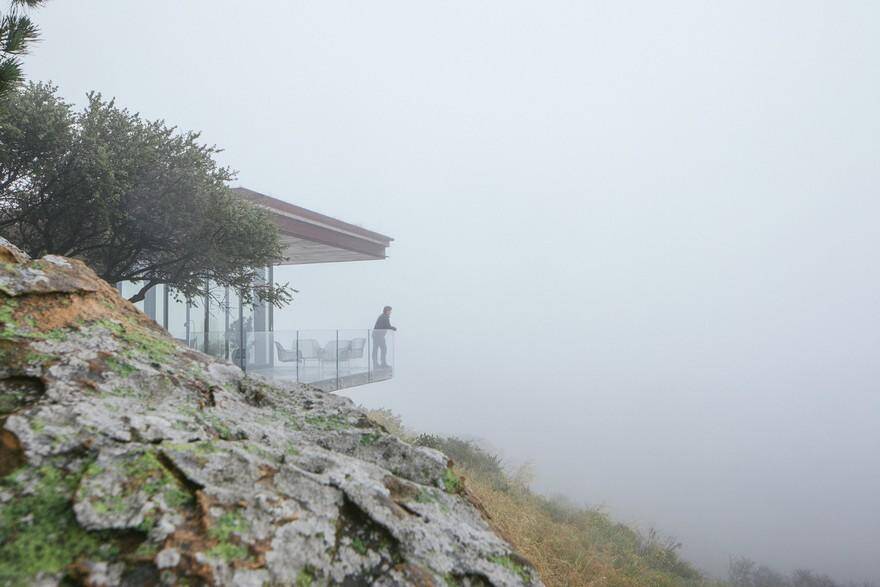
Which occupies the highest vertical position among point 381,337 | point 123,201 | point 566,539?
point 123,201

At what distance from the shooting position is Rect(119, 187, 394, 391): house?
12797 millimetres

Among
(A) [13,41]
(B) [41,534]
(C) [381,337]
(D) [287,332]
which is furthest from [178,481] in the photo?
(C) [381,337]

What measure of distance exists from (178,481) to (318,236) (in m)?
15.5

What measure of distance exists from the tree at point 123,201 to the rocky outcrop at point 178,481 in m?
6.42

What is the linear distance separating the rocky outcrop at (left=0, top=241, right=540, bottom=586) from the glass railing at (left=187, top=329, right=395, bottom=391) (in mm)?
8516

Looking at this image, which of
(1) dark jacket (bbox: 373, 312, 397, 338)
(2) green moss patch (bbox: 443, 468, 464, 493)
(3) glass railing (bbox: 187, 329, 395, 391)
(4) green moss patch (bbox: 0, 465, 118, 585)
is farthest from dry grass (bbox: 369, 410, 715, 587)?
(1) dark jacket (bbox: 373, 312, 397, 338)

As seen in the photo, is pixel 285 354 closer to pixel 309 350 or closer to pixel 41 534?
pixel 309 350

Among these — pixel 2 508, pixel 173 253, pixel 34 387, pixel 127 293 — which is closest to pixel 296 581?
pixel 2 508

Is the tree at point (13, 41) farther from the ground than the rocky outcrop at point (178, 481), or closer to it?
farther from the ground

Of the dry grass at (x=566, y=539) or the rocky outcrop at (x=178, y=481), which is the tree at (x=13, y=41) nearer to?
the rocky outcrop at (x=178, y=481)

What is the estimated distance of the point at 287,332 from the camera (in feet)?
43.0

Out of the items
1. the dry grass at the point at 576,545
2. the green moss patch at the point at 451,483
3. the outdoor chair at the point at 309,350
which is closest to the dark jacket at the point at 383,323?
the outdoor chair at the point at 309,350

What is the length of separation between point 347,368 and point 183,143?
24.4 ft

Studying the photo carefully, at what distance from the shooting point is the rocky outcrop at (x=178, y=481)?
1.72 m
